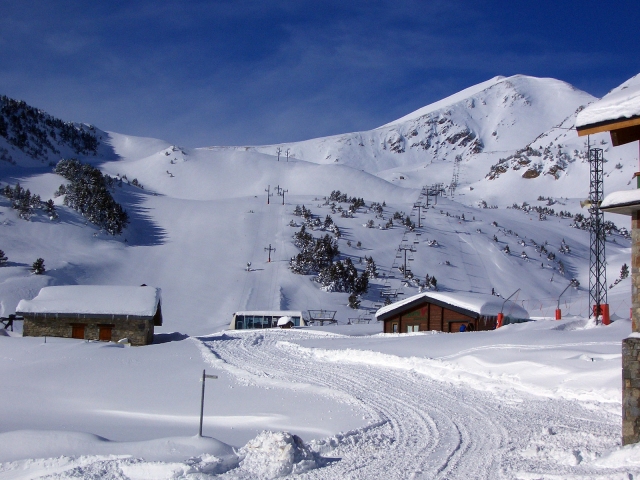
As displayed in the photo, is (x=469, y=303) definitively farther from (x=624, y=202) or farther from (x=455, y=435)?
(x=624, y=202)

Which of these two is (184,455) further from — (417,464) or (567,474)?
(567,474)

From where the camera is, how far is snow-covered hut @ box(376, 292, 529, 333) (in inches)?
1329

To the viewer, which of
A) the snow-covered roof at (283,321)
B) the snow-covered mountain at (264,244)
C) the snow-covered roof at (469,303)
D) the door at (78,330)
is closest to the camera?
the door at (78,330)

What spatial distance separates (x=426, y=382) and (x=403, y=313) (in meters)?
20.5

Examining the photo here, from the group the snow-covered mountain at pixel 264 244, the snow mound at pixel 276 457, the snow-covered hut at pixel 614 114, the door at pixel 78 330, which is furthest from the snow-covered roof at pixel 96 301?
the snow-covered hut at pixel 614 114

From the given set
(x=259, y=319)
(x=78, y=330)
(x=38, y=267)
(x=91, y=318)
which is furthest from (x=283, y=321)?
(x=38, y=267)

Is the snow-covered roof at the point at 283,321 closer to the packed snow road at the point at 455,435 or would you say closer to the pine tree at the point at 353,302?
the pine tree at the point at 353,302

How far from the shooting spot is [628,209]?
28.5 feet

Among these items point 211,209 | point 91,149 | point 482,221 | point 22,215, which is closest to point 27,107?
point 91,149

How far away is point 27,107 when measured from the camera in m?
136

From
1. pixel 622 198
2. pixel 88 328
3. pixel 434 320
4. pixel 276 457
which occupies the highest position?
pixel 622 198

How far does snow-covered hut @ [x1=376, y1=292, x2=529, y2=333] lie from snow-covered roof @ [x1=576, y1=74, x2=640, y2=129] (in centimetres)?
2528

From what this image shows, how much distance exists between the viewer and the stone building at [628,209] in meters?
7.96

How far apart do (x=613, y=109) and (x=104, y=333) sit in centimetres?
2885
